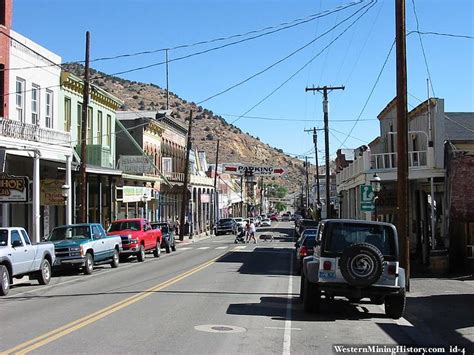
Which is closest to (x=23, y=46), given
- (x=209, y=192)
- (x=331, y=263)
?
(x=331, y=263)

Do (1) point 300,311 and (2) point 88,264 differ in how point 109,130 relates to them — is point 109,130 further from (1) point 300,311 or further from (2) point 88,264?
(1) point 300,311

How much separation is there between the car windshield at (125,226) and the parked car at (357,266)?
18.1m

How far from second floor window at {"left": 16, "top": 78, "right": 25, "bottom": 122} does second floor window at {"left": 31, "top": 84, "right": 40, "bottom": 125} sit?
1000 millimetres

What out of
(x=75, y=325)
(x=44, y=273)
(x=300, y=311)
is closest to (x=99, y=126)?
(x=44, y=273)

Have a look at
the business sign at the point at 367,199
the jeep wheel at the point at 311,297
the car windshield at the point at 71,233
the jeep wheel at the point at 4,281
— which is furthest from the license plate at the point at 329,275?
the car windshield at the point at 71,233

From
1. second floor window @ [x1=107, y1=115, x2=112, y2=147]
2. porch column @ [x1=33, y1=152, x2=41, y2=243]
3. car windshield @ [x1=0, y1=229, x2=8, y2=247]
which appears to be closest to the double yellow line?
car windshield @ [x1=0, y1=229, x2=8, y2=247]

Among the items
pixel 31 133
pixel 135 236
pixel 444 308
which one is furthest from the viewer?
pixel 135 236

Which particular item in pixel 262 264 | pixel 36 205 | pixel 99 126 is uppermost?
pixel 99 126

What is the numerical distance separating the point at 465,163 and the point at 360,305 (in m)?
11.5

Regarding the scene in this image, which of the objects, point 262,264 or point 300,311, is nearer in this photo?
point 300,311

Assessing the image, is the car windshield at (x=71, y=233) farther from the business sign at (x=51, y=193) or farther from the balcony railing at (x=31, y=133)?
the balcony railing at (x=31, y=133)

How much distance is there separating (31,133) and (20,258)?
922cm

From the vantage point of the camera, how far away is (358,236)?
12523 mm

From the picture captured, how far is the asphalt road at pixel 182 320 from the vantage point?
364 inches
